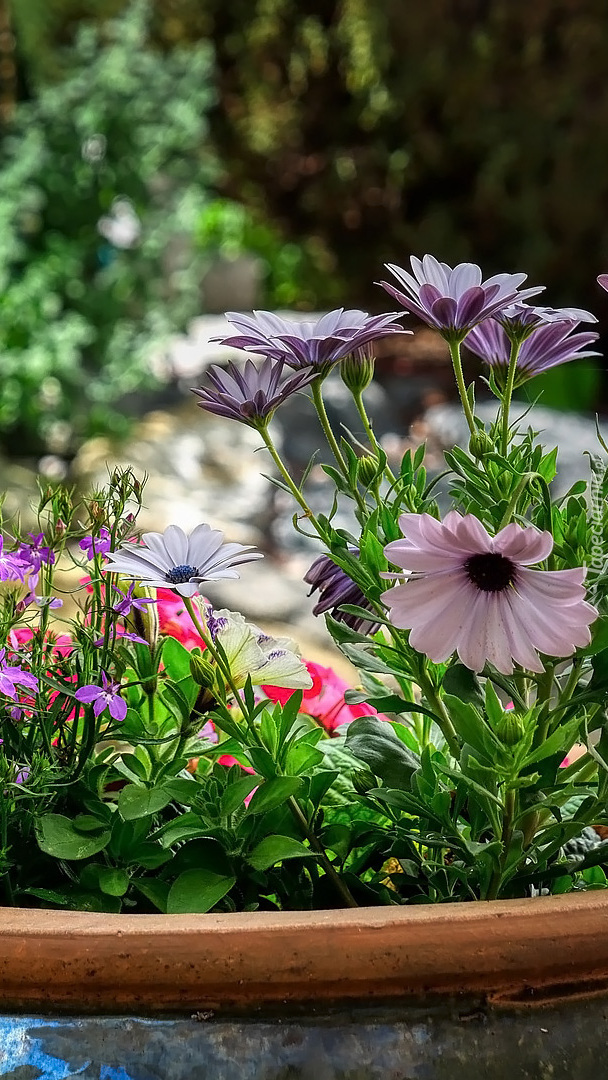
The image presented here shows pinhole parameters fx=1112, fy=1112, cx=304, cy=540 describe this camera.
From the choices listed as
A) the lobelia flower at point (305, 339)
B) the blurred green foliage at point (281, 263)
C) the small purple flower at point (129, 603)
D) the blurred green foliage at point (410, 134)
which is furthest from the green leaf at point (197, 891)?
the blurred green foliage at point (281, 263)

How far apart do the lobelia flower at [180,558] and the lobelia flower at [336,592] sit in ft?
0.17

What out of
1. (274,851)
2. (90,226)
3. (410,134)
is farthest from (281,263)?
(274,851)

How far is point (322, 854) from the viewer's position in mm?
466

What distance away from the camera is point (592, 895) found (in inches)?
16.6

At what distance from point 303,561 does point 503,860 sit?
3.14 meters

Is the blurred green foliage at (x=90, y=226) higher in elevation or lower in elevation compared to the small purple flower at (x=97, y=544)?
higher

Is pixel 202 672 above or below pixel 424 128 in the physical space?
below

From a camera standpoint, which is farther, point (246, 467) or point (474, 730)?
point (246, 467)

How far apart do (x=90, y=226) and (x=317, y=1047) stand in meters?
3.29

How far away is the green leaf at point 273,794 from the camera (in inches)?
18.0

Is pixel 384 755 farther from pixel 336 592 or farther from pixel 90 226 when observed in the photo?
pixel 90 226

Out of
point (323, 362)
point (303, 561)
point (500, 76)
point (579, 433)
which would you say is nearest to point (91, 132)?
point (303, 561)

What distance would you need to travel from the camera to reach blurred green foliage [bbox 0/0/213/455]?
10.5 feet

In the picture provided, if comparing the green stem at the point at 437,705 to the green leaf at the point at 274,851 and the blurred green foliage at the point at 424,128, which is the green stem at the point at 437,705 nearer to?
the green leaf at the point at 274,851
